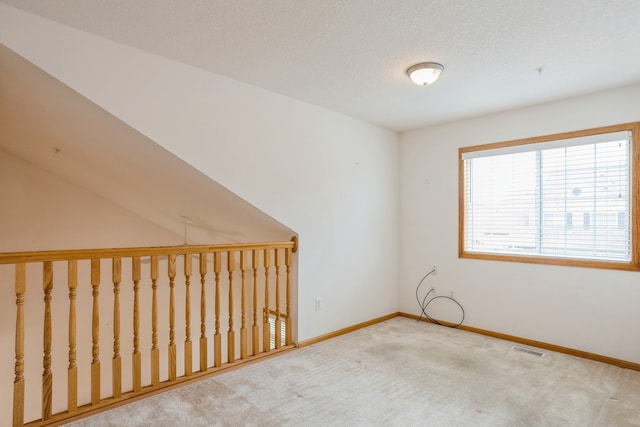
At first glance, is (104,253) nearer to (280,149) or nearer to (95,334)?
(95,334)

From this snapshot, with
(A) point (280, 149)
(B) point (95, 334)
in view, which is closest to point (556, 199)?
(A) point (280, 149)

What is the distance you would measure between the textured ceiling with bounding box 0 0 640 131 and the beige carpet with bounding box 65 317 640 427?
7.47ft

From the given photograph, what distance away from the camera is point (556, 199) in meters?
3.27

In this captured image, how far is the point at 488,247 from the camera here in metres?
3.74

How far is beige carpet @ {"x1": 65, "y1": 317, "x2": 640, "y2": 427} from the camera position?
2.07 meters

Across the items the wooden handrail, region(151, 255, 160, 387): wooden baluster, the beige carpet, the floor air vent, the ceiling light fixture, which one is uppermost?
the ceiling light fixture

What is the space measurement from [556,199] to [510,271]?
809 mm

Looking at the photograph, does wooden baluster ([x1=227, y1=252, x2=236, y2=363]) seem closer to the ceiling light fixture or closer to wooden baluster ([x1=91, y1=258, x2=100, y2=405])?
wooden baluster ([x1=91, y1=258, x2=100, y2=405])

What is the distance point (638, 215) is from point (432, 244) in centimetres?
183

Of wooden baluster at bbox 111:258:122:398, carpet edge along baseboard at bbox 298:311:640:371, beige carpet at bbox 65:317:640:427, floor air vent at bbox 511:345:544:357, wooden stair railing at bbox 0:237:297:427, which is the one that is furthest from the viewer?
floor air vent at bbox 511:345:544:357

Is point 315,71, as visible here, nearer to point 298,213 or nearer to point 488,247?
point 298,213

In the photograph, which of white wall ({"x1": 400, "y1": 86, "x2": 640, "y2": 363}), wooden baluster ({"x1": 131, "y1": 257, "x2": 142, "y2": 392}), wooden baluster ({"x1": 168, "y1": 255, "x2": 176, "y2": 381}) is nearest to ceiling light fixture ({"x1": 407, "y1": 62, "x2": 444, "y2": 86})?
white wall ({"x1": 400, "y1": 86, "x2": 640, "y2": 363})

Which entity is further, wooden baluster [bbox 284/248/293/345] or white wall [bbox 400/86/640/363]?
wooden baluster [bbox 284/248/293/345]

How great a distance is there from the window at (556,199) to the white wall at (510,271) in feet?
0.34
